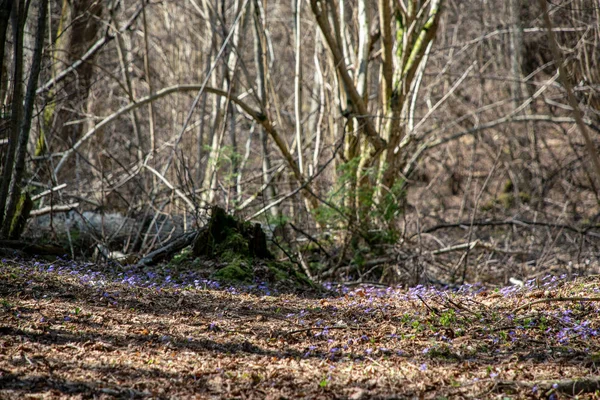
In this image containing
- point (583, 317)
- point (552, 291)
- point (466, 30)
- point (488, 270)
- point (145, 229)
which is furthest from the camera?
point (466, 30)

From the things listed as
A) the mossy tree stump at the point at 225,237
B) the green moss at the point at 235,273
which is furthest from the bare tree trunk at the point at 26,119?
the green moss at the point at 235,273

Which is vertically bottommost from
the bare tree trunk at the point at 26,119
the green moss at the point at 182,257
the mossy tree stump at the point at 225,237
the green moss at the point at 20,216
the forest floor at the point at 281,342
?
the forest floor at the point at 281,342

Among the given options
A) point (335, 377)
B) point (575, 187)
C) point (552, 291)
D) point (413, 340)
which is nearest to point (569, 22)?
point (575, 187)

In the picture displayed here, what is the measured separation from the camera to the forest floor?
283 cm

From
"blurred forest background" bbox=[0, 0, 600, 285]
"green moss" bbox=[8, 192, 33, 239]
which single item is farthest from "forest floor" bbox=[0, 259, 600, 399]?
"blurred forest background" bbox=[0, 0, 600, 285]

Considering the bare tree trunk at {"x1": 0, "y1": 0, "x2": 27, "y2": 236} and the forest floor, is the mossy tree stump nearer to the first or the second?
the forest floor

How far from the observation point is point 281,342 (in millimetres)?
3553

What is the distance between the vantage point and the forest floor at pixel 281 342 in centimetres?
283

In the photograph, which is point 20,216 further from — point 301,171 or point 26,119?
point 301,171

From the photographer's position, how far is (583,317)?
3.80 m

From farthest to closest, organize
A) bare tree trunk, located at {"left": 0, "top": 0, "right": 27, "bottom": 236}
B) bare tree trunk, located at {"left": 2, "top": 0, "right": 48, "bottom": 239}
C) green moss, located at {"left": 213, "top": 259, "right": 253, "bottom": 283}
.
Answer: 1. green moss, located at {"left": 213, "top": 259, "right": 253, "bottom": 283}
2. bare tree trunk, located at {"left": 2, "top": 0, "right": 48, "bottom": 239}
3. bare tree trunk, located at {"left": 0, "top": 0, "right": 27, "bottom": 236}

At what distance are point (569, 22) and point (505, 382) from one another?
31.0 ft

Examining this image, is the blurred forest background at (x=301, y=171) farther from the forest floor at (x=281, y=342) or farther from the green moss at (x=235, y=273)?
the forest floor at (x=281, y=342)

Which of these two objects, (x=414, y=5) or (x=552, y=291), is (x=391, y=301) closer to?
(x=552, y=291)
